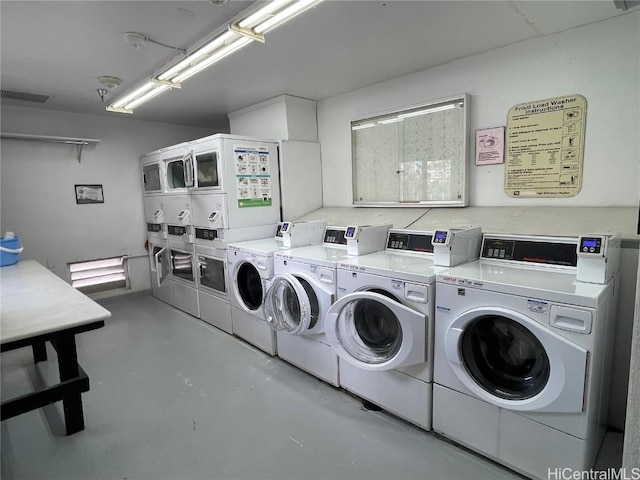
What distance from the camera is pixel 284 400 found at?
2508mm

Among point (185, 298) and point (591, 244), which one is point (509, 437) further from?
point (185, 298)

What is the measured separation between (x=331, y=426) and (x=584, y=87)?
2878mm

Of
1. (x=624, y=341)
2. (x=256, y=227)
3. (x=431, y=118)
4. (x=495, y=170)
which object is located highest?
(x=431, y=118)

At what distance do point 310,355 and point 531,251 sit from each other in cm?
176

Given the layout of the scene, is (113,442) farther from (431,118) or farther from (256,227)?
(431,118)

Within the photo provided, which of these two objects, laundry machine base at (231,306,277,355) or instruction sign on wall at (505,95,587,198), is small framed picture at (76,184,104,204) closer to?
laundry machine base at (231,306,277,355)

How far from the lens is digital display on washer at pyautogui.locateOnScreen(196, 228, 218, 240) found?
3691mm

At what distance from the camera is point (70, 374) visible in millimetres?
2109

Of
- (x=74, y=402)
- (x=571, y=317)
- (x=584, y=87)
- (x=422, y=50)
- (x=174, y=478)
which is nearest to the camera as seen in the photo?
(x=571, y=317)

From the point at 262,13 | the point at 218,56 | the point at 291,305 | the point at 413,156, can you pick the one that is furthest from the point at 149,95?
the point at 413,156

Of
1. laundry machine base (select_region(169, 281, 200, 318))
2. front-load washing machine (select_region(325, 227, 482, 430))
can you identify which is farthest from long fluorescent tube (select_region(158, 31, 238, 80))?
laundry machine base (select_region(169, 281, 200, 318))

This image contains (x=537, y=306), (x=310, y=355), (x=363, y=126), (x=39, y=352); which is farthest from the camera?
(x=363, y=126)

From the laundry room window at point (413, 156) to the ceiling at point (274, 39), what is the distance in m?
0.41

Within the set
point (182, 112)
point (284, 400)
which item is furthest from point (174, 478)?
point (182, 112)
